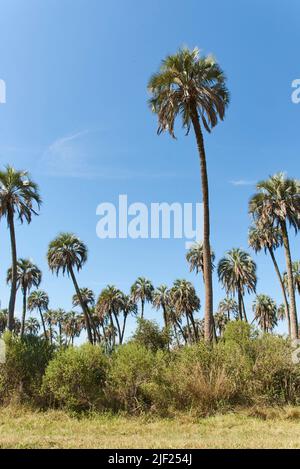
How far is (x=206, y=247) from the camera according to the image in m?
17.6

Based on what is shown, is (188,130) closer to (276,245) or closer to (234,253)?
(276,245)

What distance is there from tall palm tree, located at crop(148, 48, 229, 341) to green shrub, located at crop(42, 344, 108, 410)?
6953mm

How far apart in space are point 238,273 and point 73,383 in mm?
36199

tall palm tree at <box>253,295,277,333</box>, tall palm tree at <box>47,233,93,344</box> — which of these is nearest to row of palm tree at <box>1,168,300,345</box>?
tall palm tree at <box>47,233,93,344</box>

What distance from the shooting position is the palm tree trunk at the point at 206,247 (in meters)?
16.2

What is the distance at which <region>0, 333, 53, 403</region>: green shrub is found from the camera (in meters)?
13.6

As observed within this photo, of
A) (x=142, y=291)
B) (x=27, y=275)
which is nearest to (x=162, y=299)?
(x=142, y=291)

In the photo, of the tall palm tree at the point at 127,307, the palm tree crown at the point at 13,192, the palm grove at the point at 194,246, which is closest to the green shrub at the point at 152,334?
the palm grove at the point at 194,246

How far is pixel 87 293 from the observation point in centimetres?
7031

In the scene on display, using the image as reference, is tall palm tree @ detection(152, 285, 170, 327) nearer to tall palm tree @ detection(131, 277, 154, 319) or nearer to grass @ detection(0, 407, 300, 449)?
tall palm tree @ detection(131, 277, 154, 319)

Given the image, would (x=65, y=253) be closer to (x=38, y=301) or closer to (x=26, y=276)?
(x=26, y=276)
